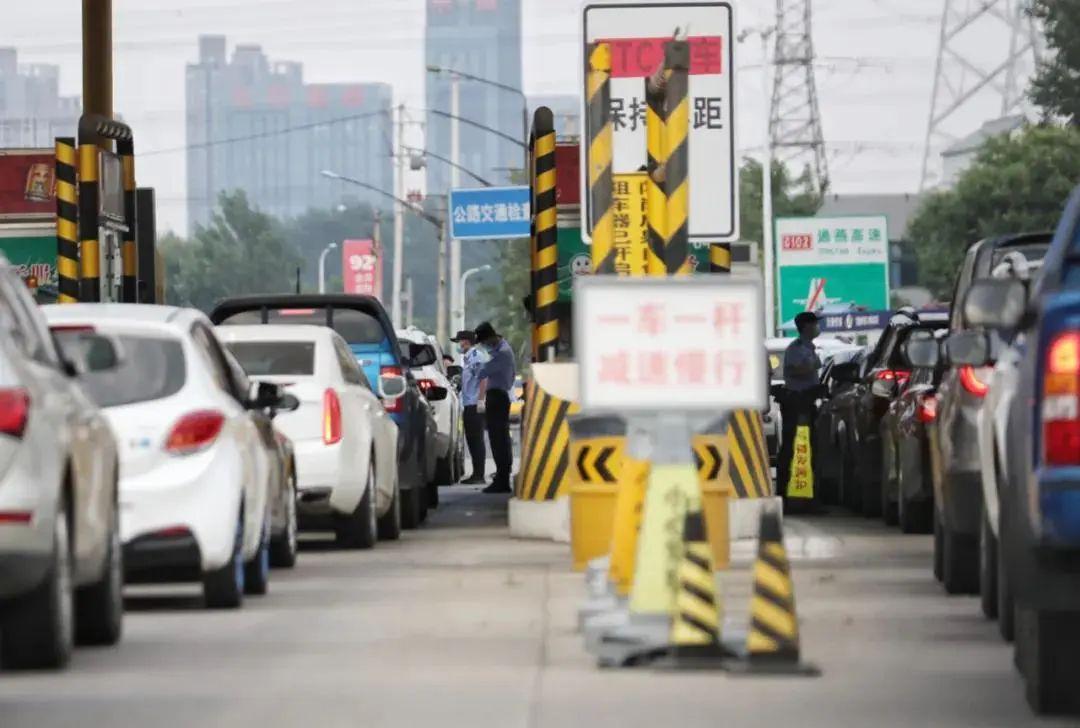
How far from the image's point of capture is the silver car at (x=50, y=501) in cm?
1137

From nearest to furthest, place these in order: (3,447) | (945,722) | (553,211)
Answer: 1. (945,722)
2. (3,447)
3. (553,211)

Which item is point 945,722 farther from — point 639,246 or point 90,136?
point 90,136

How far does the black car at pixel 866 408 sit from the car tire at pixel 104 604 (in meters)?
10.00

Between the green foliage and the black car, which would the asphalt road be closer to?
the black car

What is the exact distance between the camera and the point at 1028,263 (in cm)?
1914

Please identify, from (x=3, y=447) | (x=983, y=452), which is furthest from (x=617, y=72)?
(x=3, y=447)

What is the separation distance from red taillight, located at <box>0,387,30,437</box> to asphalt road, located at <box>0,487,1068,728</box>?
972mm

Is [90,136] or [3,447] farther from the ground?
[90,136]

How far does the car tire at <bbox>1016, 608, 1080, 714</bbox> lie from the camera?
33.6 ft

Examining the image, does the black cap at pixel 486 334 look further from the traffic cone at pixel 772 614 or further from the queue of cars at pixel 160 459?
the traffic cone at pixel 772 614

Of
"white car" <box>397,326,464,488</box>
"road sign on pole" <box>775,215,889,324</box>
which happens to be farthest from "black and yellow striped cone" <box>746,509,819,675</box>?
"road sign on pole" <box>775,215,889,324</box>

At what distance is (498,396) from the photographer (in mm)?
31766

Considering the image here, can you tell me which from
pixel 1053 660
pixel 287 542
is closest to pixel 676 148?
pixel 287 542

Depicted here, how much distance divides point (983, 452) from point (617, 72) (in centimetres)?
817
